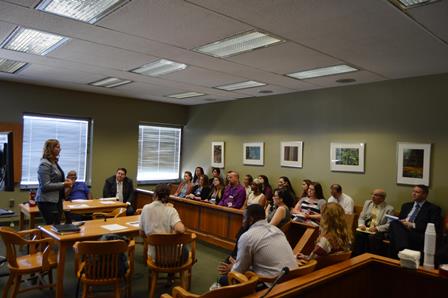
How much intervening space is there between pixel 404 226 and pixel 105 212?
4224 millimetres

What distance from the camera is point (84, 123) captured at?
7.57 meters

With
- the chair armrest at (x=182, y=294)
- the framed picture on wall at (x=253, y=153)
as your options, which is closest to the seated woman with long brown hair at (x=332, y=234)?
the chair armrest at (x=182, y=294)

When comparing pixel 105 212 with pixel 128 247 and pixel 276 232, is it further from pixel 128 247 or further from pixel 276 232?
pixel 276 232

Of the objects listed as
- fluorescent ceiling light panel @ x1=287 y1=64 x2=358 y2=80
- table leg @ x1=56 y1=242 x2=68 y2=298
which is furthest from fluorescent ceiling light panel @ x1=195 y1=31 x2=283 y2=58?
table leg @ x1=56 y1=242 x2=68 y2=298

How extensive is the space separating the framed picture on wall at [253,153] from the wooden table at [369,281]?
4549 mm

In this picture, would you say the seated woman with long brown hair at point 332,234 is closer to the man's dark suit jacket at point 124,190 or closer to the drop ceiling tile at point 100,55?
the drop ceiling tile at point 100,55

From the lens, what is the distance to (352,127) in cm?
580

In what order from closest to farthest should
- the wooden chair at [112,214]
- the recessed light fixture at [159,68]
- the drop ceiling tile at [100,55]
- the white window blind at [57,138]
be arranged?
the drop ceiling tile at [100,55], the wooden chair at [112,214], the recessed light fixture at [159,68], the white window blind at [57,138]

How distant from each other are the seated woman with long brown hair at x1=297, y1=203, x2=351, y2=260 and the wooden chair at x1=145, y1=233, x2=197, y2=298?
1.23m

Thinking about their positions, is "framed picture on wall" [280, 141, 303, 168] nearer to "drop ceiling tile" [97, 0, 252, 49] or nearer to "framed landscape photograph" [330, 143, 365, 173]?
"framed landscape photograph" [330, 143, 365, 173]

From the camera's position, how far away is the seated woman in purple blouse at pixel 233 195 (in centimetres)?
601

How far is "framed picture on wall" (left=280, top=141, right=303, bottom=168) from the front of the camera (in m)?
6.48

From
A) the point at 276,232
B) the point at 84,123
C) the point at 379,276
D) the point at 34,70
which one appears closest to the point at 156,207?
the point at 276,232

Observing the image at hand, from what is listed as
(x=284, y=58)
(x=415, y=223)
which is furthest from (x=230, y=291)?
(x=415, y=223)
